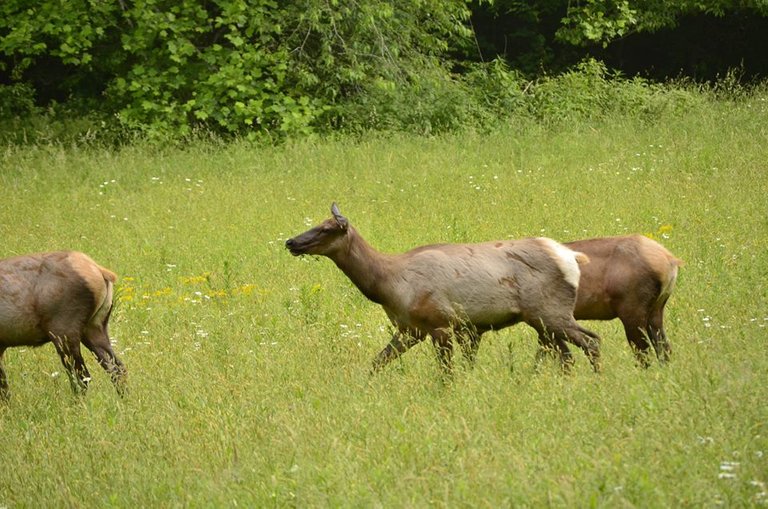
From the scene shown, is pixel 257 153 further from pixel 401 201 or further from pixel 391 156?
pixel 401 201

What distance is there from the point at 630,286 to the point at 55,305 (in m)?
4.15

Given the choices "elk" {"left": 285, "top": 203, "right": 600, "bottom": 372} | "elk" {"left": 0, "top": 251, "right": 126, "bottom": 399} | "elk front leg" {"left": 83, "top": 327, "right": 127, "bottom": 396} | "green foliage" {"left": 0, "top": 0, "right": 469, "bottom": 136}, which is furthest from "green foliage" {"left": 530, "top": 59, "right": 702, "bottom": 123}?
"elk" {"left": 0, "top": 251, "right": 126, "bottom": 399}

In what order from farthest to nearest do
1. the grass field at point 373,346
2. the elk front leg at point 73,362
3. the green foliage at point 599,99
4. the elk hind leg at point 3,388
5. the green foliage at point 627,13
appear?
the green foliage at point 627,13 → the green foliage at point 599,99 → the elk hind leg at point 3,388 → the elk front leg at point 73,362 → the grass field at point 373,346

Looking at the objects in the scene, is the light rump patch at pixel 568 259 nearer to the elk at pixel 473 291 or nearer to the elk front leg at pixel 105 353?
the elk at pixel 473 291

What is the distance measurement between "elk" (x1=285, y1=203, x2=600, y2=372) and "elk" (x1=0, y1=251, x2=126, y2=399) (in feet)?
5.15

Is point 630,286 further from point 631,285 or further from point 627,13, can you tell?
point 627,13

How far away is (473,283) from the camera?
803cm

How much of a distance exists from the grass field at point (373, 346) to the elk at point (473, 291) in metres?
0.25

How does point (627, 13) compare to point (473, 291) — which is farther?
point (627, 13)

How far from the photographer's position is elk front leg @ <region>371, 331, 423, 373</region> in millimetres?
7898

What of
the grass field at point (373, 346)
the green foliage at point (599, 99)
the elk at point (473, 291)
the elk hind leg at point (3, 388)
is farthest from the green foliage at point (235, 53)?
the elk at point (473, 291)

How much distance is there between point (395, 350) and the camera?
7953 millimetres

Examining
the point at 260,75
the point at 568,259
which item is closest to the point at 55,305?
the point at 568,259

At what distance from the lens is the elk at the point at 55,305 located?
329 inches
